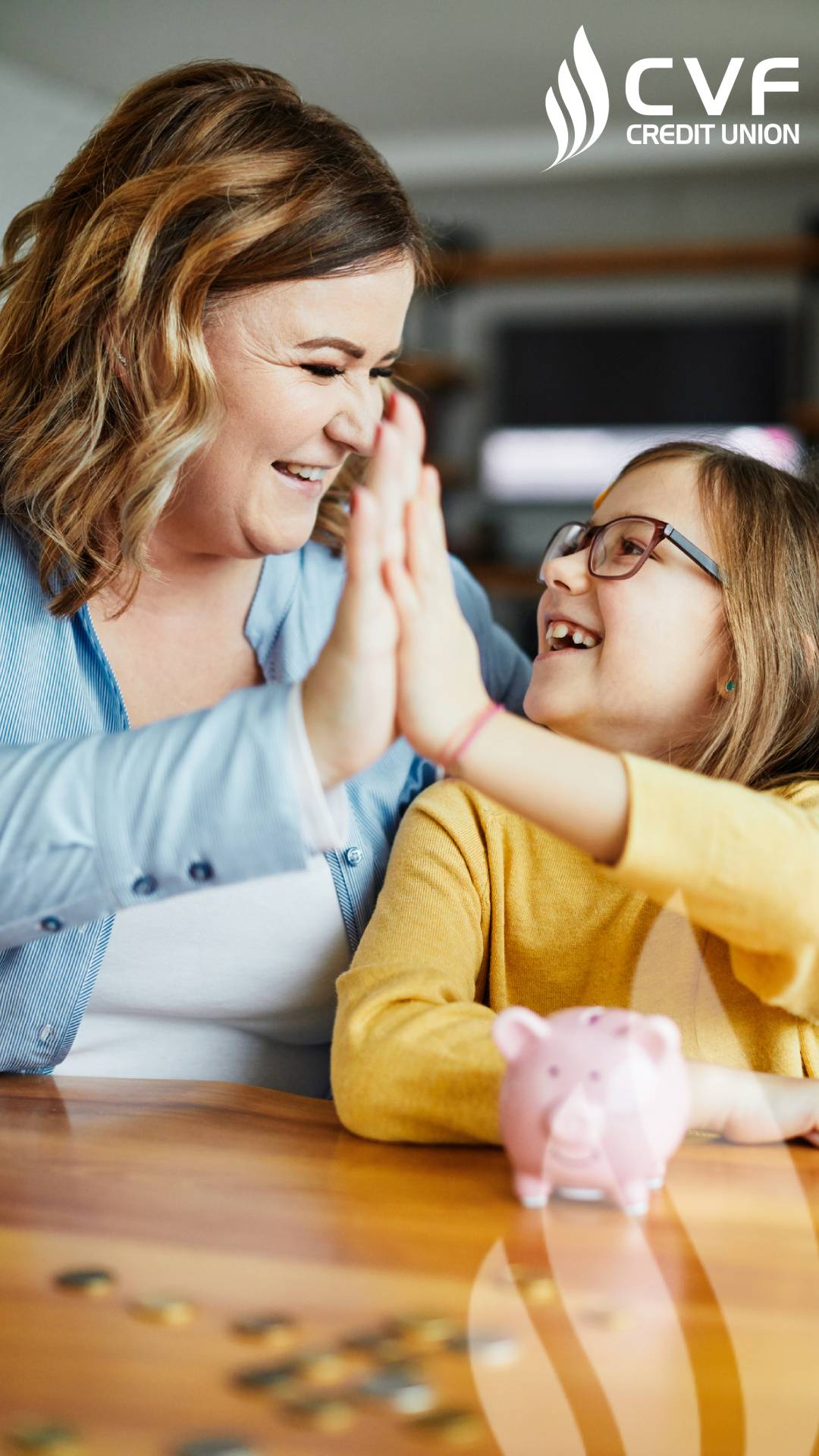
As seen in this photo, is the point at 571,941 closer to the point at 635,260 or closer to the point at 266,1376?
the point at 266,1376

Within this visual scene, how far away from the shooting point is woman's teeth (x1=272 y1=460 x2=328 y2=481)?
1393 mm

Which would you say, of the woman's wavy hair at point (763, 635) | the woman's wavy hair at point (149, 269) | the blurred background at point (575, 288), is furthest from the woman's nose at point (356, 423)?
the blurred background at point (575, 288)

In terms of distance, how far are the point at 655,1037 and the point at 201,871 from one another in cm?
33

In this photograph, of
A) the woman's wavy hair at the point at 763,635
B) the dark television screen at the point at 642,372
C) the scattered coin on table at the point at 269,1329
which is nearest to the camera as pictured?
the scattered coin on table at the point at 269,1329

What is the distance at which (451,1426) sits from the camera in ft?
1.88

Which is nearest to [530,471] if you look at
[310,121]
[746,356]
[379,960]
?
[746,356]

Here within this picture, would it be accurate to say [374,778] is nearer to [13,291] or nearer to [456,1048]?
[456,1048]

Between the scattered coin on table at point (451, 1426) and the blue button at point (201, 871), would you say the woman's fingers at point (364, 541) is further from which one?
the scattered coin on table at point (451, 1426)

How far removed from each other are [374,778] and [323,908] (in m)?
0.17

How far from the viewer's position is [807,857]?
0.92 metres

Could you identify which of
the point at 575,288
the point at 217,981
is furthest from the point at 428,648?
the point at 575,288

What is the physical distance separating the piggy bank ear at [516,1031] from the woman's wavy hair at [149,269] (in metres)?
0.70

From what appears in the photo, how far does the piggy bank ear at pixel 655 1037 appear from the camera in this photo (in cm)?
81

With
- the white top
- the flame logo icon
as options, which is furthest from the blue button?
the flame logo icon
